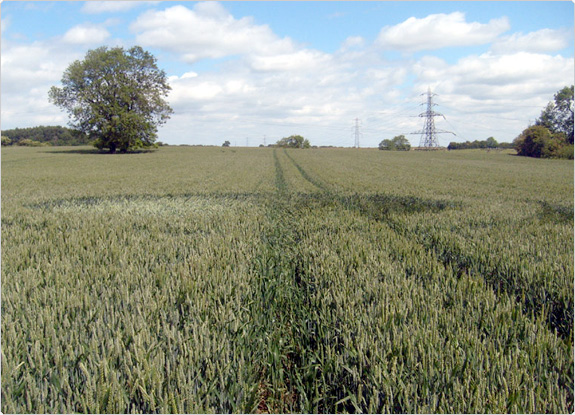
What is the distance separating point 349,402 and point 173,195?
45.0 feet

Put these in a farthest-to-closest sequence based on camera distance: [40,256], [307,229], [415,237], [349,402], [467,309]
→ 1. [307,229]
2. [415,237]
3. [40,256]
4. [467,309]
5. [349,402]

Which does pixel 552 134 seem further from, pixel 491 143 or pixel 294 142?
pixel 294 142

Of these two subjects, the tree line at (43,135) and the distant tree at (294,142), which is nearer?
the tree line at (43,135)

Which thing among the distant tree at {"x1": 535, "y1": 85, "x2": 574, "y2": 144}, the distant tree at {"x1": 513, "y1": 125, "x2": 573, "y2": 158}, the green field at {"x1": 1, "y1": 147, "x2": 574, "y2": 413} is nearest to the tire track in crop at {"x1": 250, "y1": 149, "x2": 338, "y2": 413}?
the green field at {"x1": 1, "y1": 147, "x2": 574, "y2": 413}

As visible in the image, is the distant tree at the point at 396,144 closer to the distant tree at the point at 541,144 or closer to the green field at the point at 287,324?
the distant tree at the point at 541,144

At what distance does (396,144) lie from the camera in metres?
144

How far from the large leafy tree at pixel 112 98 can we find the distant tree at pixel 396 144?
9478 centimetres

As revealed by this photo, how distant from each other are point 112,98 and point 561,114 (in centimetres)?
8668

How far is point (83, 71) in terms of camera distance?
2384 inches

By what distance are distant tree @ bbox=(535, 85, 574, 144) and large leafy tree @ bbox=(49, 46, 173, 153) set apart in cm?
7732

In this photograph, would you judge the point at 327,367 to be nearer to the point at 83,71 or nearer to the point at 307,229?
the point at 307,229

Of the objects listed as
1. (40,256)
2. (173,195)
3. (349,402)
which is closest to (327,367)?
(349,402)

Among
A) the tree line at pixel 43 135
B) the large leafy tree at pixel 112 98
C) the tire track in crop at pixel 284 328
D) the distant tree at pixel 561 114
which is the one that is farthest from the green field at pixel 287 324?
the tree line at pixel 43 135

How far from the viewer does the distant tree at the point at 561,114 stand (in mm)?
78125
